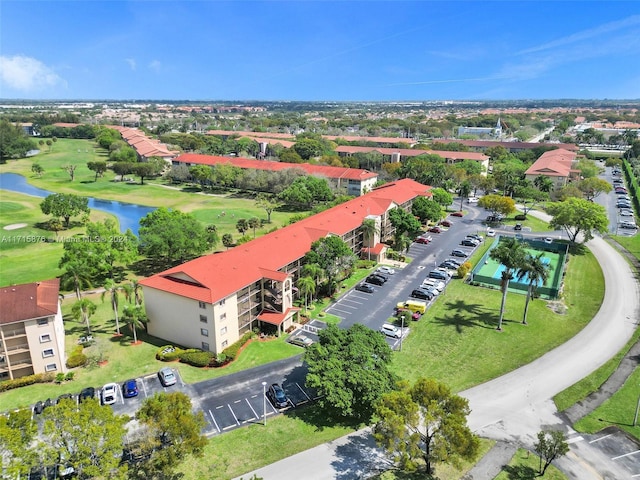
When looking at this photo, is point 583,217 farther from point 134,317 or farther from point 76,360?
point 76,360

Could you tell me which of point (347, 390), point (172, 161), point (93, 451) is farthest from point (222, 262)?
point (172, 161)

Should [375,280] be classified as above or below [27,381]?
above

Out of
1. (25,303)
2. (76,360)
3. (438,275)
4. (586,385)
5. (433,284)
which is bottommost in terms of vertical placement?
(586,385)

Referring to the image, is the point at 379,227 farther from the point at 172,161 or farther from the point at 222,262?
the point at 172,161

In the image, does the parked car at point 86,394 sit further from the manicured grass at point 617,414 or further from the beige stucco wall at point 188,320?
the manicured grass at point 617,414

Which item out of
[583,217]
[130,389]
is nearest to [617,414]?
[130,389]

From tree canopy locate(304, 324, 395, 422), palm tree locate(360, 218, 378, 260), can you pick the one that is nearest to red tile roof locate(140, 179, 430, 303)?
palm tree locate(360, 218, 378, 260)

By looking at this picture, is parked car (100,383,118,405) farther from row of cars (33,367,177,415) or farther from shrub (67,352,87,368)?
shrub (67,352,87,368)
